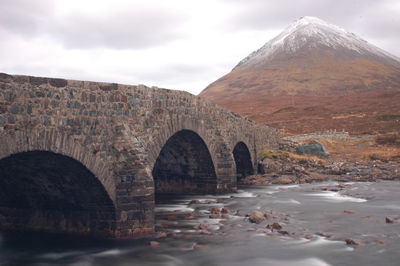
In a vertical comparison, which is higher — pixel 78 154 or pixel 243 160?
pixel 243 160

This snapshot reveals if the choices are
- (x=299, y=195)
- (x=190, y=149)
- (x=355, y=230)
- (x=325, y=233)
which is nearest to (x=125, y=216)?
(x=325, y=233)

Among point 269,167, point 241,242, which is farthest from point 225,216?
point 269,167

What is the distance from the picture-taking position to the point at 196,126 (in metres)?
17.5

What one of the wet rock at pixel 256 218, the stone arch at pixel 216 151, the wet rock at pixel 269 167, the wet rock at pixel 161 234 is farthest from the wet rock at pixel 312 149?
the wet rock at pixel 161 234

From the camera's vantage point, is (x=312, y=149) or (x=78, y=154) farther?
(x=312, y=149)

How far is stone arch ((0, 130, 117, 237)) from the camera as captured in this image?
9.86m

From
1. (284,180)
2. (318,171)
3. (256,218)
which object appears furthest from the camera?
(318,171)

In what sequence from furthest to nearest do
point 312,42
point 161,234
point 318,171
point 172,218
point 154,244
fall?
1. point 312,42
2. point 318,171
3. point 172,218
4. point 161,234
5. point 154,244

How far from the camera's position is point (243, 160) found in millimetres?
26266

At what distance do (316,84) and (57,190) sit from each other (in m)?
96.3

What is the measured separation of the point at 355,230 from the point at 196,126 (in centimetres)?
750

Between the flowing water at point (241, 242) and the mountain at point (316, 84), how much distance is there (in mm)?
33687

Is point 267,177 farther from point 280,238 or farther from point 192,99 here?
point 280,238

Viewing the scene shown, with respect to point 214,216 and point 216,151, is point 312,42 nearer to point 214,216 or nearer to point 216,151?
point 216,151
